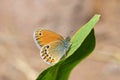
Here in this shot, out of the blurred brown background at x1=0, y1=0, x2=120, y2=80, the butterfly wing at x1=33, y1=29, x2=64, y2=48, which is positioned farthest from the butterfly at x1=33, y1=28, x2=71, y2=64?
the blurred brown background at x1=0, y1=0, x2=120, y2=80

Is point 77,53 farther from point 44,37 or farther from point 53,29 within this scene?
point 53,29

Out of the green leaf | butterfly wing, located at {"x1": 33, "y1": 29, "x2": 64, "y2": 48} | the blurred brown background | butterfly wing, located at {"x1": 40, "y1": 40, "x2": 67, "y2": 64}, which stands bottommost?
the blurred brown background

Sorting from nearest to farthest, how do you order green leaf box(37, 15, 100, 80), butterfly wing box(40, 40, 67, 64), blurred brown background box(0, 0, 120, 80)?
1. green leaf box(37, 15, 100, 80)
2. butterfly wing box(40, 40, 67, 64)
3. blurred brown background box(0, 0, 120, 80)

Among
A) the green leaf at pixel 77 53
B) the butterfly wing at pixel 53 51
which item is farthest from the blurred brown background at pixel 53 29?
the green leaf at pixel 77 53

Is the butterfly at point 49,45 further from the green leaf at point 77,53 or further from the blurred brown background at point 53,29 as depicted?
the blurred brown background at point 53,29

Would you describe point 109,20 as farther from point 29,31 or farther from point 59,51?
point 59,51

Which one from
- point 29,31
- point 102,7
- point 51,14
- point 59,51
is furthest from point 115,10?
point 59,51

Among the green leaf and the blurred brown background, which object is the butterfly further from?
the blurred brown background
